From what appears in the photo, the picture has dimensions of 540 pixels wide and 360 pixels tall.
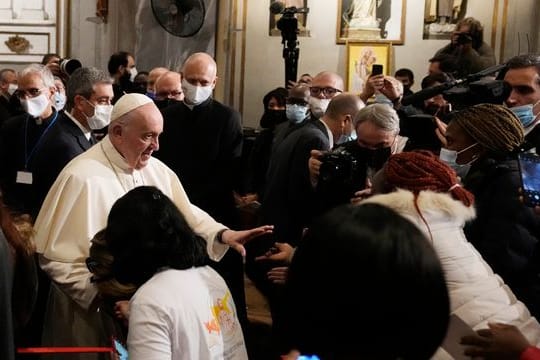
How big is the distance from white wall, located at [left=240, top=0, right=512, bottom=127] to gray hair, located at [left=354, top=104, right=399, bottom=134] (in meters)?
6.14

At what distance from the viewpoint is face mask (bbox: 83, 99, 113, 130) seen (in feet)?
14.6

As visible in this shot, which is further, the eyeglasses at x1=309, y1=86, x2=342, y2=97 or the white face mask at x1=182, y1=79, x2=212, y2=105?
the eyeglasses at x1=309, y1=86, x2=342, y2=97

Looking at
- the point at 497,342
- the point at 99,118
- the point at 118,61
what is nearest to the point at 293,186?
the point at 99,118

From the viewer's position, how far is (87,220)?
3.20 meters

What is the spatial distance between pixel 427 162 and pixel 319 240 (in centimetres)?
135

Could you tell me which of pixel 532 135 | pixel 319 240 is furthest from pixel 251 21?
pixel 319 240

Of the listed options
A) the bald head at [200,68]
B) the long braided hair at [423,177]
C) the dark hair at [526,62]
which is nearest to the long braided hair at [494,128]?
the long braided hair at [423,177]

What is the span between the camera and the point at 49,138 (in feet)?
13.8

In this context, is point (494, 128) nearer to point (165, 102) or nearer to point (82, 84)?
point (82, 84)

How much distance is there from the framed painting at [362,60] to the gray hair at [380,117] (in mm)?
6023

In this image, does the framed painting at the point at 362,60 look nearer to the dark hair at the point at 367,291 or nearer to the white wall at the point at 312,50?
the white wall at the point at 312,50

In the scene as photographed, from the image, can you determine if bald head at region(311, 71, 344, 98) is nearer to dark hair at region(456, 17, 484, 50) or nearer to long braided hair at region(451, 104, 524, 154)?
long braided hair at region(451, 104, 524, 154)

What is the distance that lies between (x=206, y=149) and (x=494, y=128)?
95.3 inches

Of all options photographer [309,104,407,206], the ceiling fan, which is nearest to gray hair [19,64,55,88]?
photographer [309,104,407,206]
